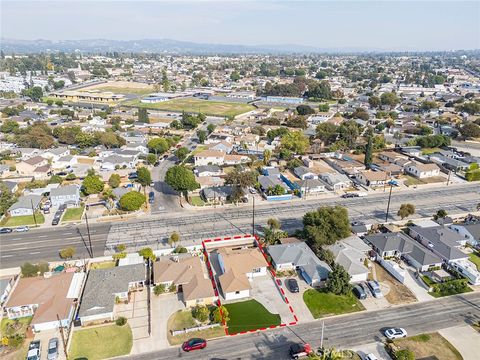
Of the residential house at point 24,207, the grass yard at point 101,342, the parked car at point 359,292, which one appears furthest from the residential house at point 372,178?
the residential house at point 24,207

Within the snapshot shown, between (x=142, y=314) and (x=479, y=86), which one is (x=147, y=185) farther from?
(x=479, y=86)

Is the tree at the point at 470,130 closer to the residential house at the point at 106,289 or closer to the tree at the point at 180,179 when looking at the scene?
the tree at the point at 180,179

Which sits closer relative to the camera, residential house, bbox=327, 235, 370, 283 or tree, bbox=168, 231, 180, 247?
residential house, bbox=327, 235, 370, 283

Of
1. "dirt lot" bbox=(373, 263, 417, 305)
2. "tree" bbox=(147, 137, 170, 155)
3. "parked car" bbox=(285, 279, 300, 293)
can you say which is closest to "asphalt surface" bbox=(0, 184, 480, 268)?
"parked car" bbox=(285, 279, 300, 293)

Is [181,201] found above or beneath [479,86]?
beneath

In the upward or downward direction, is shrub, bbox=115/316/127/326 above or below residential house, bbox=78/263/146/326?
below

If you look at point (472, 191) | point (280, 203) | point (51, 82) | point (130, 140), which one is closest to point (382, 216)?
point (280, 203)

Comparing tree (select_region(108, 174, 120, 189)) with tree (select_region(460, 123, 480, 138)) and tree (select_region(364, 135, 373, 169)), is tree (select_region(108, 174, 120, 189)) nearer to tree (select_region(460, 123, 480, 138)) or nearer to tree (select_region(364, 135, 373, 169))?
tree (select_region(364, 135, 373, 169))

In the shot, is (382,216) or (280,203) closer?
(382,216)
